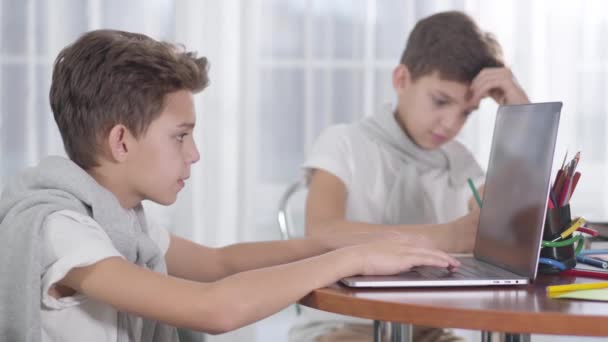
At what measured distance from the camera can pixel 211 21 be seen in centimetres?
361

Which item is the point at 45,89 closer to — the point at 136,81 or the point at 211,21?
the point at 211,21

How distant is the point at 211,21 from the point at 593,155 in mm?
1738

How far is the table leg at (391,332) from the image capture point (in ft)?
4.42

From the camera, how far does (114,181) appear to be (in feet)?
4.54

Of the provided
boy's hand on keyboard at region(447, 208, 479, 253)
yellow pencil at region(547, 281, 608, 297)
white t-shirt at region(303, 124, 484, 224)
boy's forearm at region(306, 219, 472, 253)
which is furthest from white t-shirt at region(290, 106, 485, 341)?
yellow pencil at region(547, 281, 608, 297)

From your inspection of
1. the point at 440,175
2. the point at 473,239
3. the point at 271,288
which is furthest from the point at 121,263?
the point at 440,175

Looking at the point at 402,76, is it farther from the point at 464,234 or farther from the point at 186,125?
the point at 186,125

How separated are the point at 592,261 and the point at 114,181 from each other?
803 mm

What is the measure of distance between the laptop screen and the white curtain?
7.07 feet

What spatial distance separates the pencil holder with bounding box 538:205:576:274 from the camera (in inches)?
49.3

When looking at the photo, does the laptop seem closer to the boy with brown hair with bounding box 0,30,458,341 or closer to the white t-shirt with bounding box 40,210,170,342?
the boy with brown hair with bounding box 0,30,458,341

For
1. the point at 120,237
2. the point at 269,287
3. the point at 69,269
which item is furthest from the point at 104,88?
the point at 269,287

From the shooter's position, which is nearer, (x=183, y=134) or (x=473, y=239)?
(x=183, y=134)

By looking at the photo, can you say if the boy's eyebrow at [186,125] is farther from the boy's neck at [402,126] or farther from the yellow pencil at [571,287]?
the boy's neck at [402,126]
